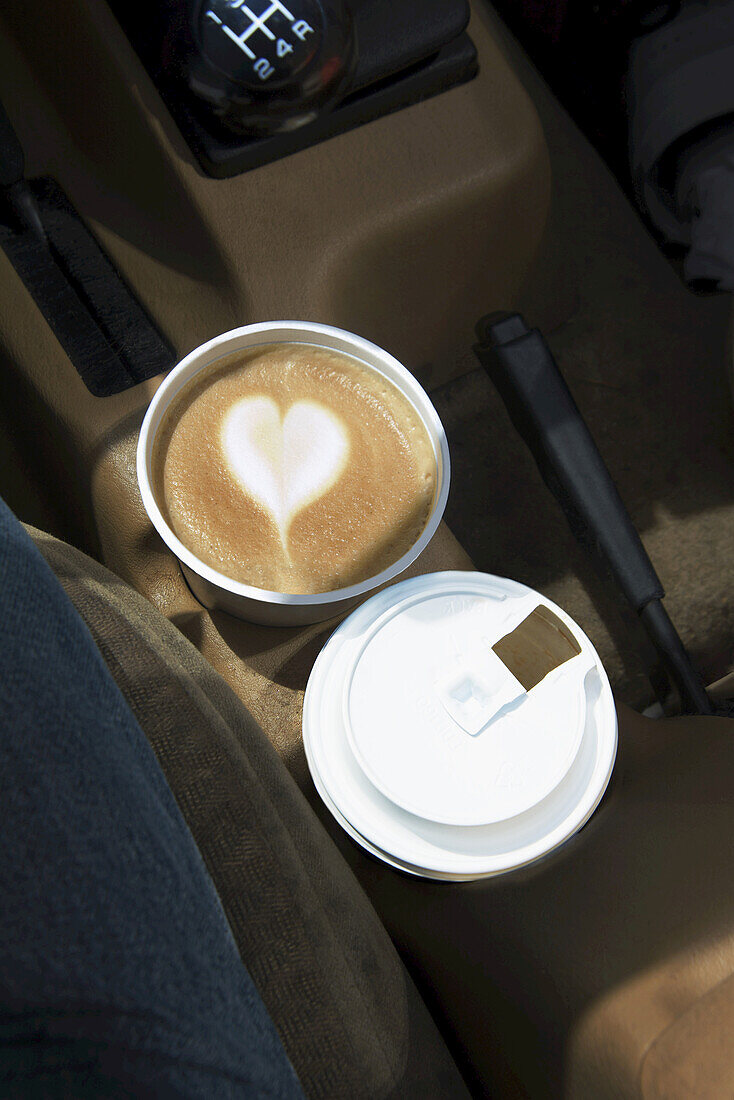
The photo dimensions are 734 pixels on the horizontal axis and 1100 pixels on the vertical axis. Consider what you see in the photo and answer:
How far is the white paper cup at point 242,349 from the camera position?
58 centimetres

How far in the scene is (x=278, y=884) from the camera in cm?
49

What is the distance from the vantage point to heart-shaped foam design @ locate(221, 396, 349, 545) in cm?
64

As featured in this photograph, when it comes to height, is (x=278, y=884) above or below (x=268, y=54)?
below

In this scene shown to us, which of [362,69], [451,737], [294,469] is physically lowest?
[451,737]

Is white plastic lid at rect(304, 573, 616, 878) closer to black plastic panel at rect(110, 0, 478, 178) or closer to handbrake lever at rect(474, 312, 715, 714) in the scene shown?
handbrake lever at rect(474, 312, 715, 714)

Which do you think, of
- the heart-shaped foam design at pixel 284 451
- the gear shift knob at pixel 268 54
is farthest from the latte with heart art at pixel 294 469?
the gear shift knob at pixel 268 54

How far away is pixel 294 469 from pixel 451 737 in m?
0.25

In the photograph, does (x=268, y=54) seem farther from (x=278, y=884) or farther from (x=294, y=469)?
(x=278, y=884)

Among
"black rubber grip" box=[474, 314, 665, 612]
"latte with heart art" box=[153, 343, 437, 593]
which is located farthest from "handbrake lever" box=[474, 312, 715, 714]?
"latte with heart art" box=[153, 343, 437, 593]

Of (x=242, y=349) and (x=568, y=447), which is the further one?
(x=568, y=447)

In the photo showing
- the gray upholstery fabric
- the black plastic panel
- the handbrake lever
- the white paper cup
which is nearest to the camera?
the gray upholstery fabric

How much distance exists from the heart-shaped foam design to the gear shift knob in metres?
0.25

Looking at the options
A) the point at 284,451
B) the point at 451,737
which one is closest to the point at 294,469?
the point at 284,451

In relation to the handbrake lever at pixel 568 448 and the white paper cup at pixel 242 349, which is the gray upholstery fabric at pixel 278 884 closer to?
the white paper cup at pixel 242 349
